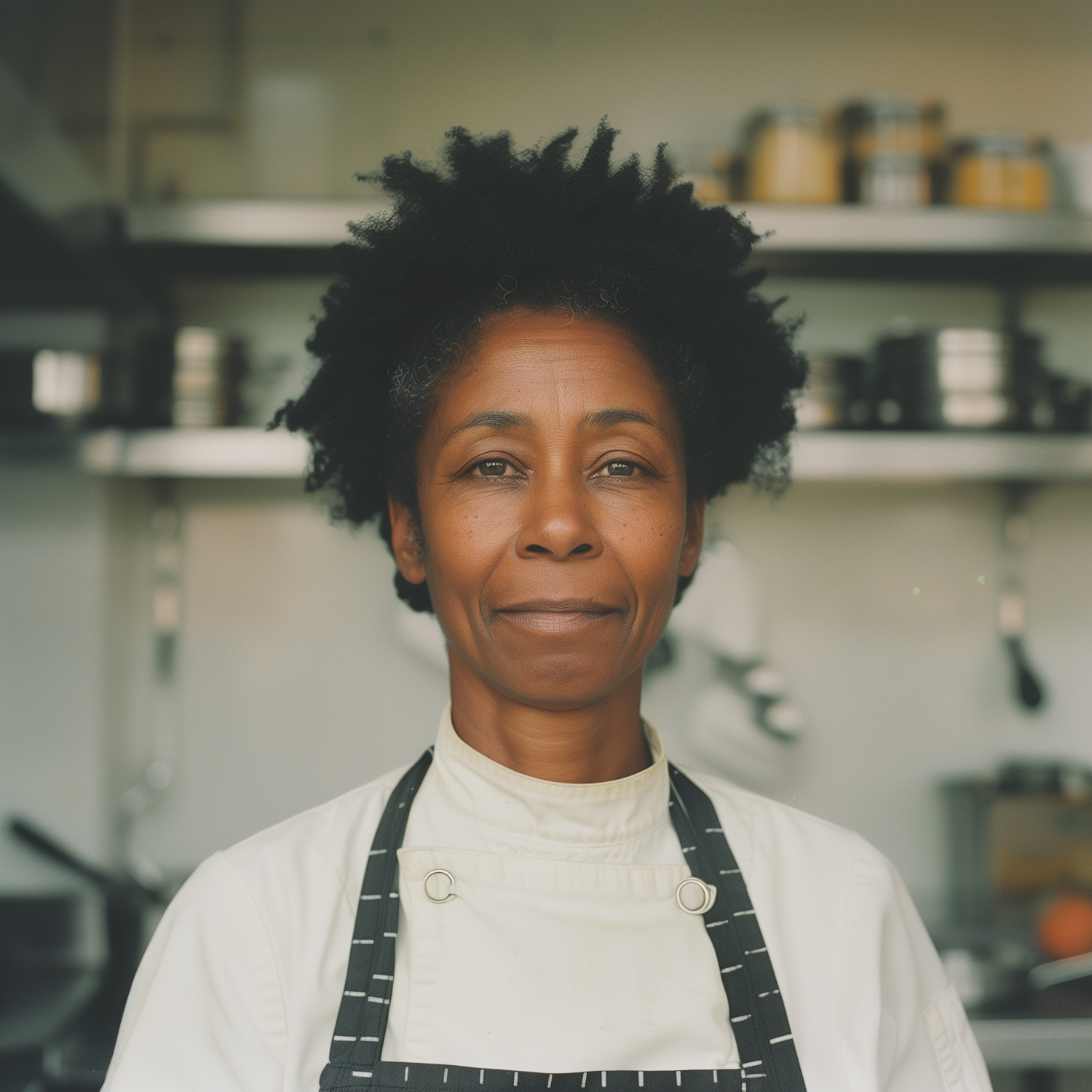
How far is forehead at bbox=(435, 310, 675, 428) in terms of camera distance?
2.55ft

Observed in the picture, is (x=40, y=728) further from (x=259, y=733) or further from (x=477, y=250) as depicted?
(x=477, y=250)

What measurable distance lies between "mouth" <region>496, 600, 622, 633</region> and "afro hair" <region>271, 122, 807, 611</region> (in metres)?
0.19

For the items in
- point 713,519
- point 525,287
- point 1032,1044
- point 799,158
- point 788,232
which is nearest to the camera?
point 525,287

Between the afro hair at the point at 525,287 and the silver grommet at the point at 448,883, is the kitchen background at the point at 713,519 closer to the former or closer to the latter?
the afro hair at the point at 525,287

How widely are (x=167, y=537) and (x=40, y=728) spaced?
370 mm

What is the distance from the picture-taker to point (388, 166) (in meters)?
0.89

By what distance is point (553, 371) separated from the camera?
785mm

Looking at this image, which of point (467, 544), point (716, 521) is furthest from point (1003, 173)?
point (467, 544)

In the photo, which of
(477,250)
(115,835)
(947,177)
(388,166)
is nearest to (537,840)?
(477,250)

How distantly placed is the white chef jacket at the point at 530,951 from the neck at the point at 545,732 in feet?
0.06

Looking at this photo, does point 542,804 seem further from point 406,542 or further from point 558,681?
point 406,542

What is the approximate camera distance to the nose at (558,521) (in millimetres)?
734

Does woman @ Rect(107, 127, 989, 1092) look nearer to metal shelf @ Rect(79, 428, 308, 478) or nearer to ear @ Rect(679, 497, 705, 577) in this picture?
ear @ Rect(679, 497, 705, 577)

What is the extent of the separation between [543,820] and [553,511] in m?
0.24
